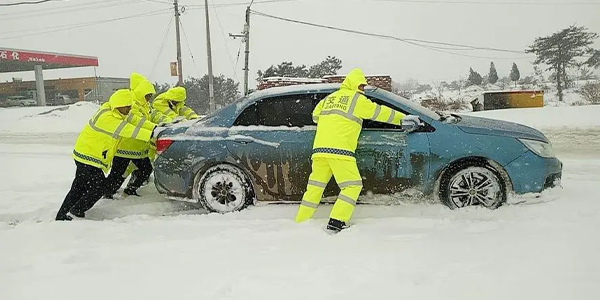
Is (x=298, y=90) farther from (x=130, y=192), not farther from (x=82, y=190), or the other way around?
(x=130, y=192)

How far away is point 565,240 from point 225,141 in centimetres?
294

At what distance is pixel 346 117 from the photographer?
3.82 meters

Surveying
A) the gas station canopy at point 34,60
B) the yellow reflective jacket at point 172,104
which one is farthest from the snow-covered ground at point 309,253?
the yellow reflective jacket at point 172,104

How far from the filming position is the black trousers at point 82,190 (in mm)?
4406

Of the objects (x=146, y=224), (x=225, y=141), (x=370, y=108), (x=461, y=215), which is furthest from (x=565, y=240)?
(x=146, y=224)

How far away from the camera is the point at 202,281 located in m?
2.61

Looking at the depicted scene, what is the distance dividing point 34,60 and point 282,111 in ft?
7.17

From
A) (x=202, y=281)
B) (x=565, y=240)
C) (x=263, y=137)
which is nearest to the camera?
(x=202, y=281)

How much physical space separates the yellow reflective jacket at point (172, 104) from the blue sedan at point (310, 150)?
1089mm

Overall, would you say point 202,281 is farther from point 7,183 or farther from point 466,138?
point 7,183

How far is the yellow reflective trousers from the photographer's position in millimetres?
3672

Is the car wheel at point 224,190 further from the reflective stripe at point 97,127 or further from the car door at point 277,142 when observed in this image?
the reflective stripe at point 97,127

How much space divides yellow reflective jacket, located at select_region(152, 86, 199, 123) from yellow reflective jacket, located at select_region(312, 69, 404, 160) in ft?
8.10

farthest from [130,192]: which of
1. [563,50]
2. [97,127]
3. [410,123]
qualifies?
[563,50]
